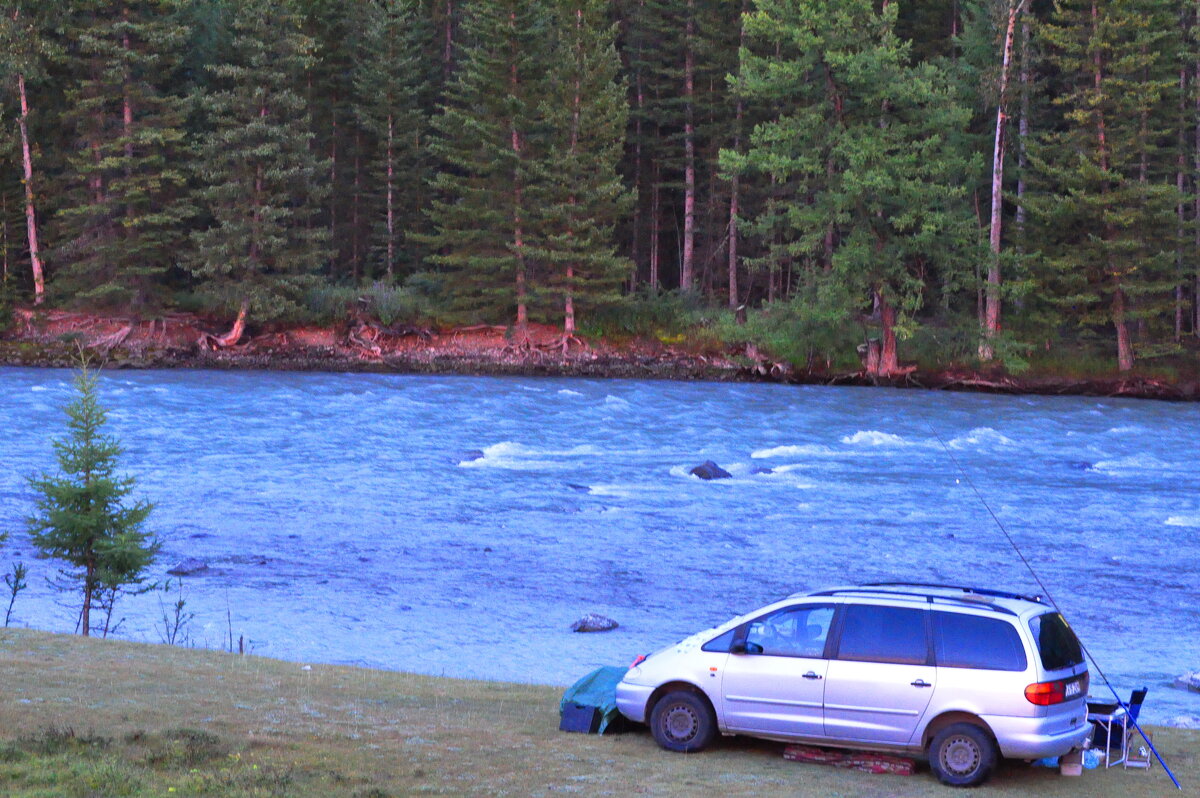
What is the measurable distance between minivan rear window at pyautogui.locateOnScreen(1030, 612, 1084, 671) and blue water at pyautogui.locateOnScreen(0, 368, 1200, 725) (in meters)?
3.38

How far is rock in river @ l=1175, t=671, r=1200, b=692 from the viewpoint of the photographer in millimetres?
13570

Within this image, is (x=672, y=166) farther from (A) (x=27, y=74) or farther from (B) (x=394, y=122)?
(A) (x=27, y=74)

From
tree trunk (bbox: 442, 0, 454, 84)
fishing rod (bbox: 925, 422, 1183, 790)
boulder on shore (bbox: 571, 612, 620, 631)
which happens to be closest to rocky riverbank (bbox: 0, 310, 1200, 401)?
fishing rod (bbox: 925, 422, 1183, 790)

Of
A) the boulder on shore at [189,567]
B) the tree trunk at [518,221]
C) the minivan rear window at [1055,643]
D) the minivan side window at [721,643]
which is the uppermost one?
the tree trunk at [518,221]

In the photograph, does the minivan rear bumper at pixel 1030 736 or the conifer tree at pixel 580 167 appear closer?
the minivan rear bumper at pixel 1030 736

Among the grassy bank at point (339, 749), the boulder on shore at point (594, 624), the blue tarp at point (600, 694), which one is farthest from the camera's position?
the boulder on shore at point (594, 624)

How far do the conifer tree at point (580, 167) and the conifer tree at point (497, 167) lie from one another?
A: 853 mm

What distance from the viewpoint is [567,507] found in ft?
78.5

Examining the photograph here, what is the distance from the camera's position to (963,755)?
9.00 metres

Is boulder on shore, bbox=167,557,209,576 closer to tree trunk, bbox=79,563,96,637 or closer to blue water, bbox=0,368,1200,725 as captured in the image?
blue water, bbox=0,368,1200,725

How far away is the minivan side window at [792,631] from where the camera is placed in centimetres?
963

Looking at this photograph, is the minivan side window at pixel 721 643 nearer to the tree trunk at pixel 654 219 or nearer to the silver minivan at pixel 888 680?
the silver minivan at pixel 888 680

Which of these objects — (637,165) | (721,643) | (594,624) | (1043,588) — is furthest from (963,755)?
(637,165)

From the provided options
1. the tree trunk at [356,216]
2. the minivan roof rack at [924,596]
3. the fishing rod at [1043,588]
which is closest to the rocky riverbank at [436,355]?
the tree trunk at [356,216]
